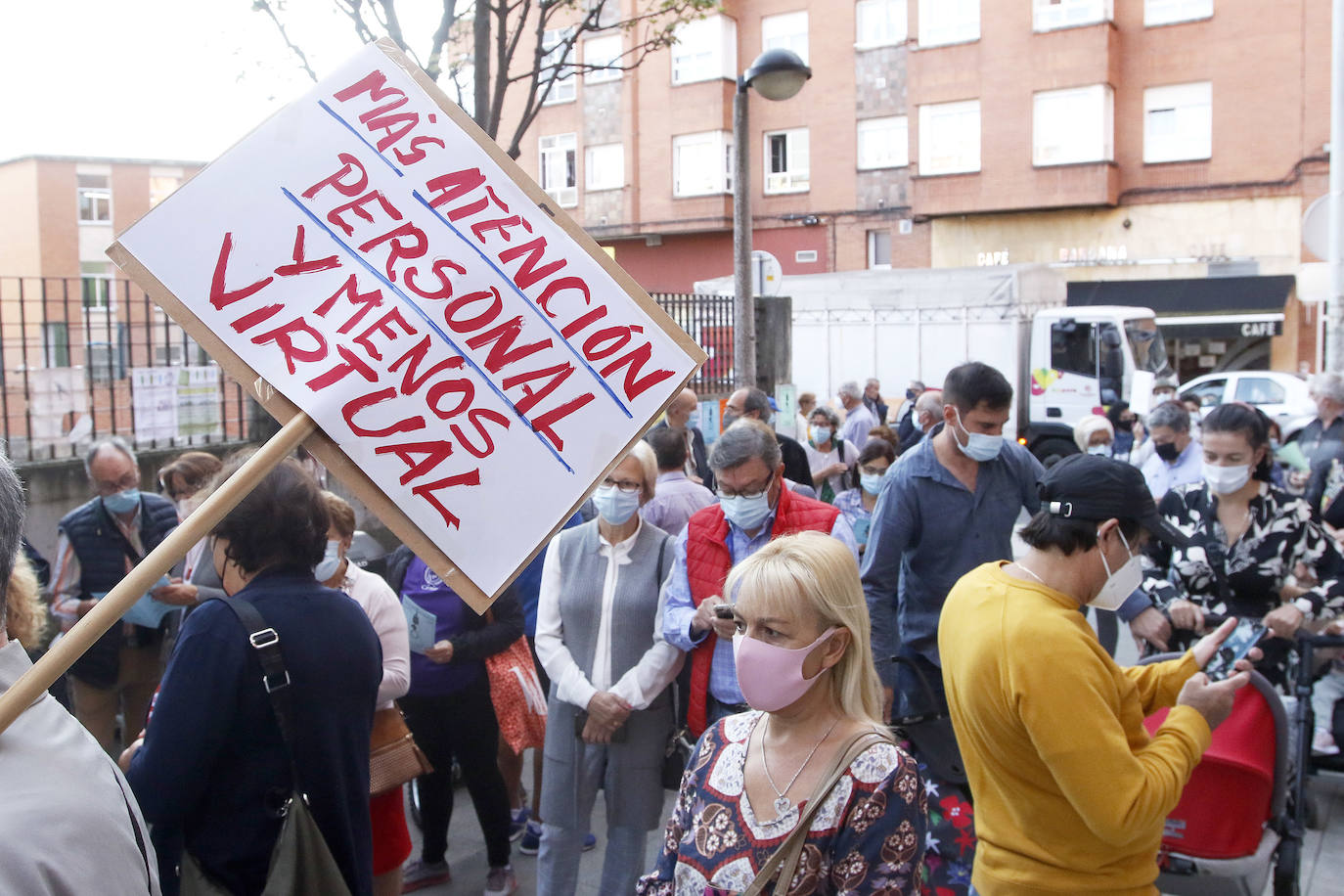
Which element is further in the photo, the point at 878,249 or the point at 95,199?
the point at 95,199

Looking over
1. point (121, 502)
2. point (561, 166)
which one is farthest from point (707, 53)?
point (121, 502)

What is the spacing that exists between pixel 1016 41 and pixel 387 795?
87.5 feet

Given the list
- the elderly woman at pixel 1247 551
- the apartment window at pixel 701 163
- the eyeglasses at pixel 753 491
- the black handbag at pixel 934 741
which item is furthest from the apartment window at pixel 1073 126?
the black handbag at pixel 934 741

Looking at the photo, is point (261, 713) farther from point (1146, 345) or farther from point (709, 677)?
point (1146, 345)

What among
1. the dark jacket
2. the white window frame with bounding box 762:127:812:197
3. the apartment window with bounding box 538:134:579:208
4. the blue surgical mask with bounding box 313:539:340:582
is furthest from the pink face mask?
the apartment window with bounding box 538:134:579:208

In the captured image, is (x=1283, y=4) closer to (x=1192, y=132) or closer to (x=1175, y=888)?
(x=1192, y=132)

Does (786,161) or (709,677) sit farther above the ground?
(786,161)

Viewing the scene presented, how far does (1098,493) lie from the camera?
103 inches

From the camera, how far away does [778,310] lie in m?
15.0

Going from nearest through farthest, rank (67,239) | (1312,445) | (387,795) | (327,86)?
1. (327,86)
2. (387,795)
3. (1312,445)
4. (67,239)

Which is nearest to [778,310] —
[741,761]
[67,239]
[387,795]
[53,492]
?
[53,492]

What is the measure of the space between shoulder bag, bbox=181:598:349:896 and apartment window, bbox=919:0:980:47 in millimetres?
27486

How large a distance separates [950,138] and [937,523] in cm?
2525

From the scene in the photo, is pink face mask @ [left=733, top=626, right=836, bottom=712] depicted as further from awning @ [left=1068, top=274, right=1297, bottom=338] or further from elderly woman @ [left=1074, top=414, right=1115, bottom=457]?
awning @ [left=1068, top=274, right=1297, bottom=338]
